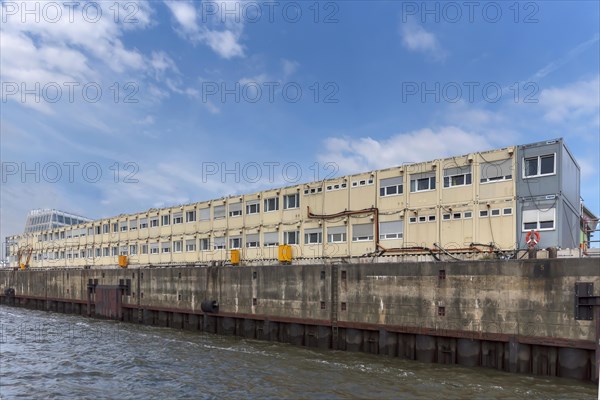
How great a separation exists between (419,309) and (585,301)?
7561mm

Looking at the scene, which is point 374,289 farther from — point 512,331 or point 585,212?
point 585,212

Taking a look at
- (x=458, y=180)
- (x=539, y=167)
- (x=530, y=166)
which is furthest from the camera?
(x=458, y=180)

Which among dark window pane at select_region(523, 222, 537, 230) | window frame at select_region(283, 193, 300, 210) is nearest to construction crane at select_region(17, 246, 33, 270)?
window frame at select_region(283, 193, 300, 210)

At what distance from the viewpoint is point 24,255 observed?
3017 inches

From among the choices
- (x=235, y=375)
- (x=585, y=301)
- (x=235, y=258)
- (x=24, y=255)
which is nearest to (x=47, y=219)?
(x=24, y=255)

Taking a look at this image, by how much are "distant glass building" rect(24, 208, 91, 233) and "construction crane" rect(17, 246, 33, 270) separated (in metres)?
36.3

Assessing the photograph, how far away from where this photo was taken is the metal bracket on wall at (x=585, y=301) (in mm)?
18031

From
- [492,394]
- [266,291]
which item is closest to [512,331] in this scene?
[492,394]

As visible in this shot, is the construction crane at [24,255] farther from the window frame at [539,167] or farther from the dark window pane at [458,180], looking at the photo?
the window frame at [539,167]

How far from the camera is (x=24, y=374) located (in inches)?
800

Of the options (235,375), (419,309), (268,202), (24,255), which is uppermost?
(268,202)

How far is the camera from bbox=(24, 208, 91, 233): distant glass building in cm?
11513

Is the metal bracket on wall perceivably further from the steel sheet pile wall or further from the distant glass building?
the distant glass building

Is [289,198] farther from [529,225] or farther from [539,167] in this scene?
[539,167]
